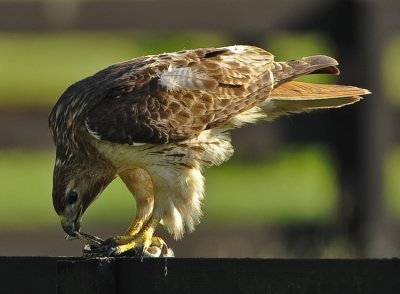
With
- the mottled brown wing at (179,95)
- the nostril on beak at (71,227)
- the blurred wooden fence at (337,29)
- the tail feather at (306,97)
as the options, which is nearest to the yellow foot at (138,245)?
the nostril on beak at (71,227)

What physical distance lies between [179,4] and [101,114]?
3.73 metres

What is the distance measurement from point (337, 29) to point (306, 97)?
3149 millimetres

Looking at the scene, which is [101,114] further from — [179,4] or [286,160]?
[286,160]

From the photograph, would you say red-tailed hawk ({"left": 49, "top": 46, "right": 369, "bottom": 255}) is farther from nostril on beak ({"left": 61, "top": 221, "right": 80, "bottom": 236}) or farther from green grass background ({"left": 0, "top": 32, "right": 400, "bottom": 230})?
green grass background ({"left": 0, "top": 32, "right": 400, "bottom": 230})

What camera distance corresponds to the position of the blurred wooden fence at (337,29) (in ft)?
29.3

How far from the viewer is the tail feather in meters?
6.04

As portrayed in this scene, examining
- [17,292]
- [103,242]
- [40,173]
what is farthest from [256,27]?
[40,173]

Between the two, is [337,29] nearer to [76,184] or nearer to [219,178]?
[76,184]

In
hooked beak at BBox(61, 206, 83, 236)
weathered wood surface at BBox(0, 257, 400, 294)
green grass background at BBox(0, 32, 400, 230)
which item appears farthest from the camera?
green grass background at BBox(0, 32, 400, 230)

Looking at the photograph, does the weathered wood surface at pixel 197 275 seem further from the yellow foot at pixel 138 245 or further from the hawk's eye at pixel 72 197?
the hawk's eye at pixel 72 197

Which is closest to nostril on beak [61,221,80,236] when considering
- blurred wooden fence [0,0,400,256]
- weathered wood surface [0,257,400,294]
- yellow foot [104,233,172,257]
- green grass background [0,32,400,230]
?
yellow foot [104,233,172,257]

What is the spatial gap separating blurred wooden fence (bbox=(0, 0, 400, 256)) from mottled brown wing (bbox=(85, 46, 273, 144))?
110 inches

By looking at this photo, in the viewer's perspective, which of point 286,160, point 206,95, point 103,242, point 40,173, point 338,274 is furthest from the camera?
point 40,173

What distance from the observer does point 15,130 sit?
9.32m
